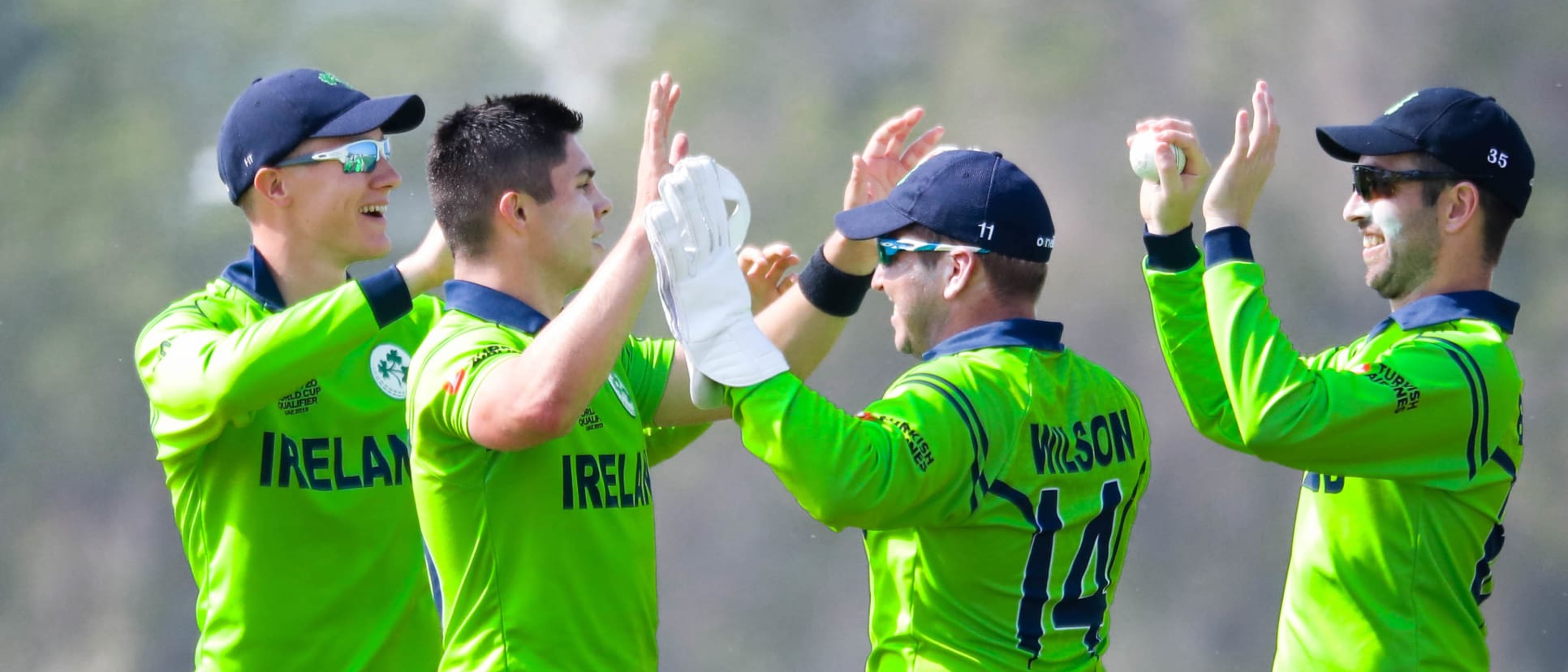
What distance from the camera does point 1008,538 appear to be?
9.67 ft

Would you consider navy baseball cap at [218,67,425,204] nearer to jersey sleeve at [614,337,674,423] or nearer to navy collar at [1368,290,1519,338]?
jersey sleeve at [614,337,674,423]

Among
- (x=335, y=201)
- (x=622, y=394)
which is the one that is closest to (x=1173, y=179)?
(x=622, y=394)

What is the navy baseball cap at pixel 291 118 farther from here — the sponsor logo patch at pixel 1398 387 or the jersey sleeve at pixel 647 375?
the sponsor logo patch at pixel 1398 387

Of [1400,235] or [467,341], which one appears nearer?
[467,341]

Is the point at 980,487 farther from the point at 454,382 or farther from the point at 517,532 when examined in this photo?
the point at 454,382

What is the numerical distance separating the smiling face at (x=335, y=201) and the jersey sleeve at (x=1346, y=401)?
6.98 ft

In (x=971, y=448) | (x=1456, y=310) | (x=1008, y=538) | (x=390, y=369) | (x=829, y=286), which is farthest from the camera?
(x=390, y=369)

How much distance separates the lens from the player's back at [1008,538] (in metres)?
2.92

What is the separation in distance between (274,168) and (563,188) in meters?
1.05

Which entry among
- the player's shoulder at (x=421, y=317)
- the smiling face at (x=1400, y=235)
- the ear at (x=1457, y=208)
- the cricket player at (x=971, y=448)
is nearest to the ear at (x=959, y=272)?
the cricket player at (x=971, y=448)

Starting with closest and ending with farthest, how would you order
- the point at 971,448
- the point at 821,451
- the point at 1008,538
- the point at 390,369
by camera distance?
1. the point at 821,451
2. the point at 971,448
3. the point at 1008,538
4. the point at 390,369

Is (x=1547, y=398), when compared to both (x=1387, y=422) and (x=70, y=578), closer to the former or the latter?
(x=1387, y=422)

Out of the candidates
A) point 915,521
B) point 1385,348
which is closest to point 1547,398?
point 1385,348

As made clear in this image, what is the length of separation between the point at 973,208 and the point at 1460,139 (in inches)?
50.5
